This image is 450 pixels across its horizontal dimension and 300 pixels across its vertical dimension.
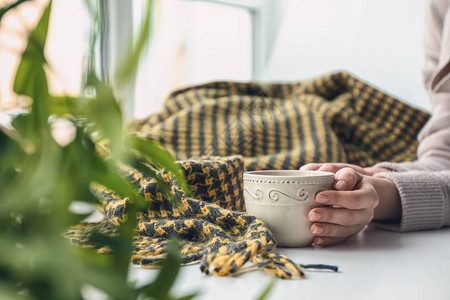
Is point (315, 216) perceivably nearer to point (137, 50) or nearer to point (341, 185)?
point (341, 185)

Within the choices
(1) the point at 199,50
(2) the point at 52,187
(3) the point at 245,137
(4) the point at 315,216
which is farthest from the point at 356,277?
(1) the point at 199,50

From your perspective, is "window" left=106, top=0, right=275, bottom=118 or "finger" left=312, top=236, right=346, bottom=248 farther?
"window" left=106, top=0, right=275, bottom=118

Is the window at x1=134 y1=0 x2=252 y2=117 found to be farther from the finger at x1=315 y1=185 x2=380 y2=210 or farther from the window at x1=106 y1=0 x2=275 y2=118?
the finger at x1=315 y1=185 x2=380 y2=210

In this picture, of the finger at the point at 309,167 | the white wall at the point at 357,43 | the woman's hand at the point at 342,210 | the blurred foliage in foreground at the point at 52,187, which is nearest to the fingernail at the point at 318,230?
the woman's hand at the point at 342,210

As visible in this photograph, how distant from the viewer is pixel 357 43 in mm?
1553

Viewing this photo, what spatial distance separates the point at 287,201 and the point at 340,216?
6cm

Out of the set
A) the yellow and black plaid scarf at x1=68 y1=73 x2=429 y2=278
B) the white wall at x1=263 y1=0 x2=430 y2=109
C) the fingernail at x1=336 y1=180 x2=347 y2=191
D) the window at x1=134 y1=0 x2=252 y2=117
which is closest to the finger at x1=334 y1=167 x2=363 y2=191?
the fingernail at x1=336 y1=180 x2=347 y2=191

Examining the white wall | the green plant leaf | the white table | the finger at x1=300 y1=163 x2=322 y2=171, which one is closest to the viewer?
the green plant leaf

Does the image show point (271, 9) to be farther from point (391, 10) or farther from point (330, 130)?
point (330, 130)

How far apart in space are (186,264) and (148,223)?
11cm

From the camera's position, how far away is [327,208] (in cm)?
53

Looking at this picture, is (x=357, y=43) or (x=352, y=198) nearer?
(x=352, y=198)

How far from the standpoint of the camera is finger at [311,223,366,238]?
20.7 inches

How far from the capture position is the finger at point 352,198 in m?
0.52
